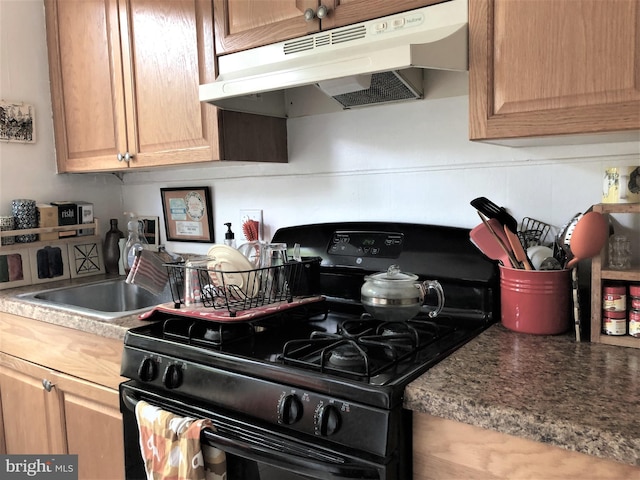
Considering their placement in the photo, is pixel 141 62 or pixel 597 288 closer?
pixel 597 288

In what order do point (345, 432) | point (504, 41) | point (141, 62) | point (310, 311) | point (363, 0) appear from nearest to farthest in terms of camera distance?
point (345, 432), point (504, 41), point (363, 0), point (310, 311), point (141, 62)

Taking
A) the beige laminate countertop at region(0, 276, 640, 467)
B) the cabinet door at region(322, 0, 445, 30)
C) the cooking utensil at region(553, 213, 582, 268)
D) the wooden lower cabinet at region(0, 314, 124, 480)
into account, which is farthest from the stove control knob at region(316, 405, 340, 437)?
the cabinet door at region(322, 0, 445, 30)

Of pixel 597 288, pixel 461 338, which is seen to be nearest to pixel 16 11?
→ pixel 461 338

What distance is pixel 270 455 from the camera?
948mm

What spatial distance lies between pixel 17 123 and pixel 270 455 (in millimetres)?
1839

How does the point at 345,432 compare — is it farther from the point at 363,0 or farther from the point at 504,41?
the point at 363,0

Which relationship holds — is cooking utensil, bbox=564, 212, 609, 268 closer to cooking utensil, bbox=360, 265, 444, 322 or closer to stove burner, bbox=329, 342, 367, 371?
cooking utensil, bbox=360, 265, 444, 322

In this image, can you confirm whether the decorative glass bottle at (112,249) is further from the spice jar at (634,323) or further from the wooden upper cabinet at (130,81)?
the spice jar at (634,323)

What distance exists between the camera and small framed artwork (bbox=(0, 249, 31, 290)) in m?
1.99

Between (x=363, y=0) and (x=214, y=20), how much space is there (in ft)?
1.67

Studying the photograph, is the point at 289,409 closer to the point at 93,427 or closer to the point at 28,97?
the point at 93,427

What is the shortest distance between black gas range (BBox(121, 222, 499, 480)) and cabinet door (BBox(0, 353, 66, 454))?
57cm

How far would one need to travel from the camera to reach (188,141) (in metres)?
1.65

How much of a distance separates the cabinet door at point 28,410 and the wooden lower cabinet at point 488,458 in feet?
4.29
